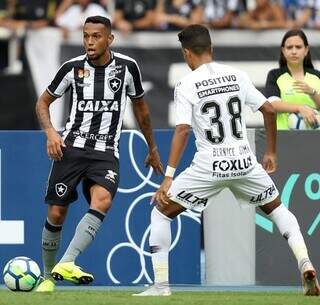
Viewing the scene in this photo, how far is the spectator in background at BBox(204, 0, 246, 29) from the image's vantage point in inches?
715

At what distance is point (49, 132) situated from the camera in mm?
10664

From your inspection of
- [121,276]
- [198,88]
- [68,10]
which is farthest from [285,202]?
[68,10]

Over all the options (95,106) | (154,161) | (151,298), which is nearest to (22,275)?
(151,298)

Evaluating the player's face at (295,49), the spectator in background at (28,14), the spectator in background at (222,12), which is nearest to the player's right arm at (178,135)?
the player's face at (295,49)

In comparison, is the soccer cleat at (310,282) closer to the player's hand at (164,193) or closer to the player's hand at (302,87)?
the player's hand at (164,193)

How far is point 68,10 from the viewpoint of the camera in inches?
738

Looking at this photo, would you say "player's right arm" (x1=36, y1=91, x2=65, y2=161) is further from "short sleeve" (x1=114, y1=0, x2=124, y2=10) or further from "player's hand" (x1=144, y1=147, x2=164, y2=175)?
"short sleeve" (x1=114, y1=0, x2=124, y2=10)

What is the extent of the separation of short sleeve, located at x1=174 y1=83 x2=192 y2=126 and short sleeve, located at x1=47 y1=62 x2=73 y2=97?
128 centimetres

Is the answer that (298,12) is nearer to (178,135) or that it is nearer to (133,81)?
(133,81)

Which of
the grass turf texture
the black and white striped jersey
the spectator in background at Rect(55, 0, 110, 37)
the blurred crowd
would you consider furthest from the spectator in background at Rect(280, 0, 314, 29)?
the grass turf texture

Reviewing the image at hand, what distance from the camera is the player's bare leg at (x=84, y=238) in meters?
10.2

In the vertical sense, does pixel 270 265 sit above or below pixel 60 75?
below

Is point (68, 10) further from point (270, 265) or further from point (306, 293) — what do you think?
point (306, 293)

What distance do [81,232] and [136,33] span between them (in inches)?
307
